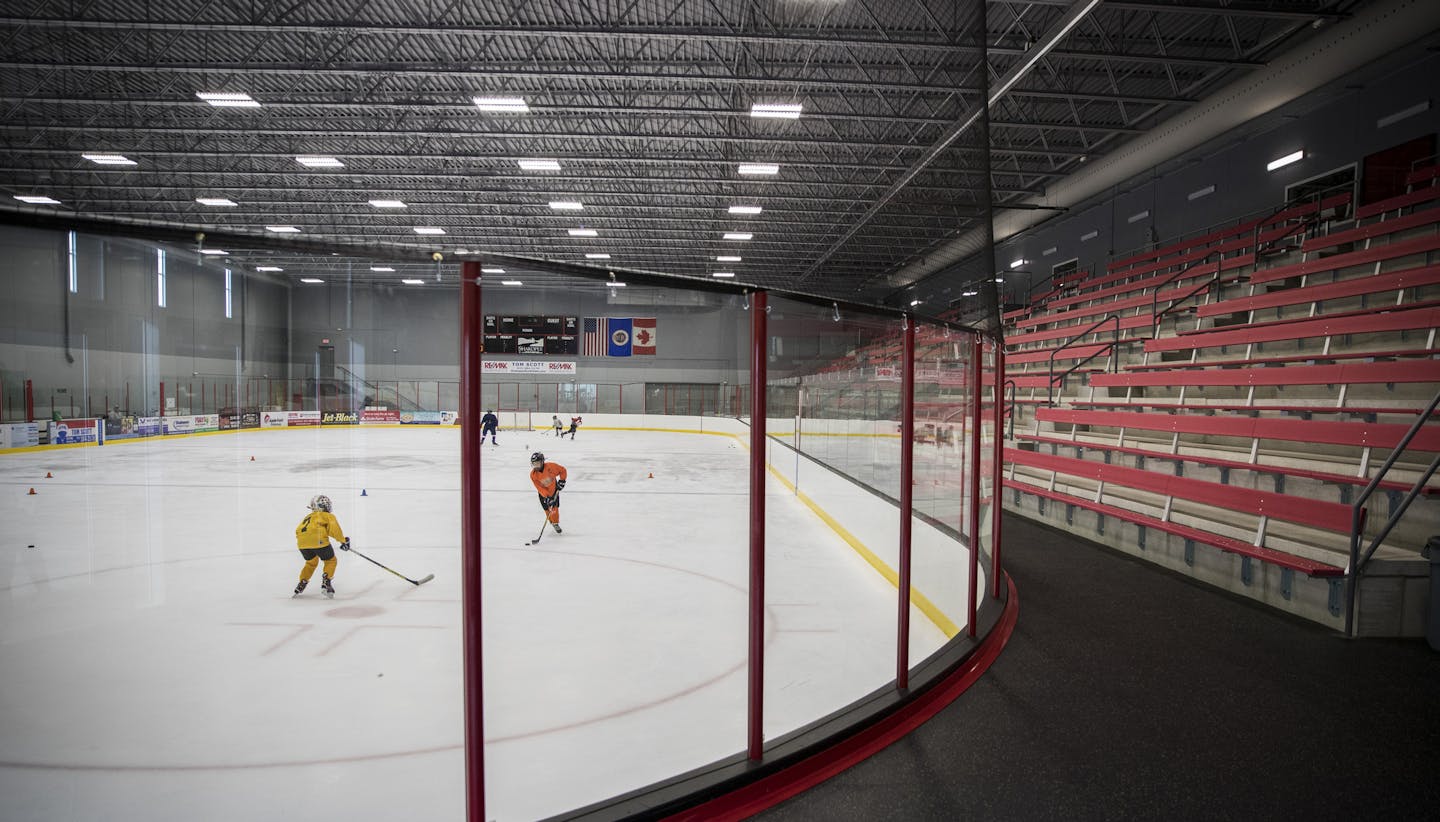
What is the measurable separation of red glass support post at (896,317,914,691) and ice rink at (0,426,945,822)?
39cm

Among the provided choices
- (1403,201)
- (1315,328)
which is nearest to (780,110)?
→ (1315,328)

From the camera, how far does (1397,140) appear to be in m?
10.7

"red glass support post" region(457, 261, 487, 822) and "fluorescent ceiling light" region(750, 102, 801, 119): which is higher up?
"fluorescent ceiling light" region(750, 102, 801, 119)

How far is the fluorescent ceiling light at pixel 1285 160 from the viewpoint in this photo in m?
12.5

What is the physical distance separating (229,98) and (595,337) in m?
14.7

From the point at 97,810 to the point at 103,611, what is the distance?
3232mm

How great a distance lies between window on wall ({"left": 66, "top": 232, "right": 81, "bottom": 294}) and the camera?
1657 mm

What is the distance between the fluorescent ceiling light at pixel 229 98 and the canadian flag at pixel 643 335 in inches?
549

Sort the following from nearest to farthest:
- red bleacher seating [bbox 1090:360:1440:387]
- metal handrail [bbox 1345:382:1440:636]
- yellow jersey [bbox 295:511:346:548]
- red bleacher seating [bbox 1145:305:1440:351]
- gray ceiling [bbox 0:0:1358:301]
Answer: metal handrail [bbox 1345:382:1440:636]
yellow jersey [bbox 295:511:346:548]
red bleacher seating [bbox 1090:360:1440:387]
red bleacher seating [bbox 1145:305:1440:351]
gray ceiling [bbox 0:0:1358:301]

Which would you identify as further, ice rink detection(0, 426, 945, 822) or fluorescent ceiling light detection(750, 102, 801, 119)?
fluorescent ceiling light detection(750, 102, 801, 119)

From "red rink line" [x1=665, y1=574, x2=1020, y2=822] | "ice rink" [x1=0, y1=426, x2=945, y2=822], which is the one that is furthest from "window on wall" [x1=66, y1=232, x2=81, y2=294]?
"red rink line" [x1=665, y1=574, x2=1020, y2=822]

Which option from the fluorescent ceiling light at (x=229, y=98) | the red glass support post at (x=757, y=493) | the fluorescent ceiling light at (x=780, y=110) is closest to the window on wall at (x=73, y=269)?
the red glass support post at (x=757, y=493)

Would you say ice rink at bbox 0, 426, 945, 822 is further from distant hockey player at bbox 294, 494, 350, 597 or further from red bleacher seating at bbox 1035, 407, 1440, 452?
red bleacher seating at bbox 1035, 407, 1440, 452

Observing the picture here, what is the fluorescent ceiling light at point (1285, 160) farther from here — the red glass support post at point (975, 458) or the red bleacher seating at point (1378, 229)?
the red glass support post at point (975, 458)
